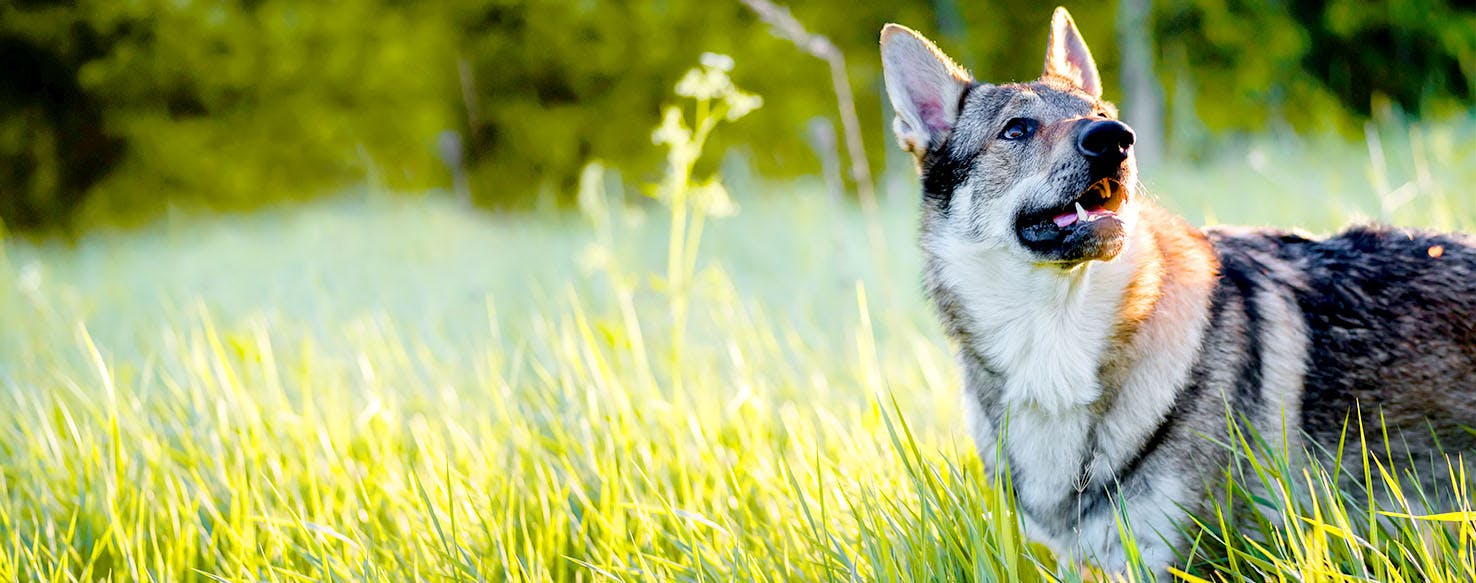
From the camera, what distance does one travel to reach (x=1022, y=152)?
2.96 meters

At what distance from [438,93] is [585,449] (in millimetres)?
9567

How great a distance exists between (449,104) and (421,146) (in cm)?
67

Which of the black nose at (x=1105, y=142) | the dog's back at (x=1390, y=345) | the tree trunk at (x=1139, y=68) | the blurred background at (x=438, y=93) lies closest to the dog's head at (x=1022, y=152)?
the black nose at (x=1105, y=142)

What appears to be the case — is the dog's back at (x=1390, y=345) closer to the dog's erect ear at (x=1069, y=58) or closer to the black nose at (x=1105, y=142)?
the black nose at (x=1105, y=142)

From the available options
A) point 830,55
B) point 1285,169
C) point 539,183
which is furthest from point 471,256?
point 1285,169

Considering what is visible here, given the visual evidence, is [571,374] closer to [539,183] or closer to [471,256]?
[471,256]

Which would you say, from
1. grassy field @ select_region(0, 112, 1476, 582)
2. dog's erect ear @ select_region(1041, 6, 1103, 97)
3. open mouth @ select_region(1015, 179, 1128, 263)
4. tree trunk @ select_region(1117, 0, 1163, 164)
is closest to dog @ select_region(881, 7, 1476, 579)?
open mouth @ select_region(1015, 179, 1128, 263)

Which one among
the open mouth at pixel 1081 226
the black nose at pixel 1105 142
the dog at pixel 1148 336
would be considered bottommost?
the dog at pixel 1148 336

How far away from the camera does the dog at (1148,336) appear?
8.60 feet

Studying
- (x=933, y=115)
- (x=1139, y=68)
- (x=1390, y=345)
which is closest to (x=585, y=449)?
(x=933, y=115)

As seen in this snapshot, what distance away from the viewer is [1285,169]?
714 centimetres

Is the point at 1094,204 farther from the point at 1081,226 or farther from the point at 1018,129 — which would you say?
the point at 1018,129

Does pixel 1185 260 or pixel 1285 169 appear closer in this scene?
pixel 1185 260

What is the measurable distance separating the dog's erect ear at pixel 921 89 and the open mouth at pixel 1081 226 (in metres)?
0.60
